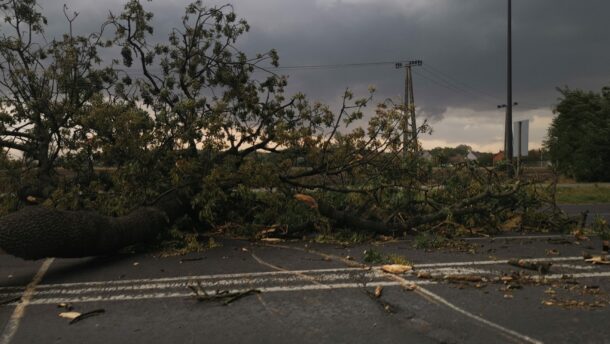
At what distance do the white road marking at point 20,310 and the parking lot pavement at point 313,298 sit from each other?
20mm

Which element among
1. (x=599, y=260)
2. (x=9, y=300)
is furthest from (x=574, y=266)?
(x=9, y=300)

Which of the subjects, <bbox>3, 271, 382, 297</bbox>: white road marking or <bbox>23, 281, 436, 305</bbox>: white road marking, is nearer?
<bbox>23, 281, 436, 305</bbox>: white road marking

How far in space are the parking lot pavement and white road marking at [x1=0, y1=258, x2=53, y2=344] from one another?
0.02m

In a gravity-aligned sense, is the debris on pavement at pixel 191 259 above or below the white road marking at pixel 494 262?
below

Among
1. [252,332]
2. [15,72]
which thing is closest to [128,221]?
[252,332]

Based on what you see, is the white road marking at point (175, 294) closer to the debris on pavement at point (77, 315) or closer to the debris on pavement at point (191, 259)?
the debris on pavement at point (77, 315)

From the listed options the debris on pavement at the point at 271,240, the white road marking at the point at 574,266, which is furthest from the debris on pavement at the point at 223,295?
the white road marking at the point at 574,266

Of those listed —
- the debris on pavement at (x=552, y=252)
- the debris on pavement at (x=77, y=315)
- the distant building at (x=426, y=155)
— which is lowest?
the debris on pavement at (x=77, y=315)

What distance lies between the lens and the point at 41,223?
499cm

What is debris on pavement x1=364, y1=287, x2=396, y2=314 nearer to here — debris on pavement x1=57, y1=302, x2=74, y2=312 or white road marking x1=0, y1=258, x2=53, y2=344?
debris on pavement x1=57, y1=302, x2=74, y2=312

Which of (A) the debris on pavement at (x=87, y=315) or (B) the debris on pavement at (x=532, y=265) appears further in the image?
(B) the debris on pavement at (x=532, y=265)

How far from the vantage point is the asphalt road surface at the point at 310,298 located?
11.7 feet

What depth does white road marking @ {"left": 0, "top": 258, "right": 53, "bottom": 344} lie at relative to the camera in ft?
12.0

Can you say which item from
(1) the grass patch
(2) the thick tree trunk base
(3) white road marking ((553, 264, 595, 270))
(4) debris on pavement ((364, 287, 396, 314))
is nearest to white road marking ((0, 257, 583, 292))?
(3) white road marking ((553, 264, 595, 270))
